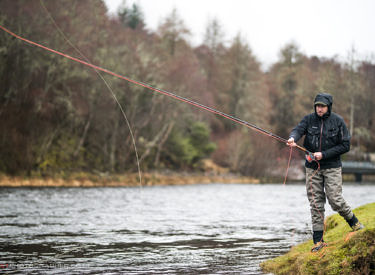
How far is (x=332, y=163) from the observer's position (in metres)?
6.92

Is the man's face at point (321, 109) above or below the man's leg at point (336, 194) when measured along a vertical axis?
above

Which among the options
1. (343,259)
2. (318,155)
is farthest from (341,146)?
(343,259)

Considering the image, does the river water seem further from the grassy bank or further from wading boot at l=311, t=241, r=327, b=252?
wading boot at l=311, t=241, r=327, b=252

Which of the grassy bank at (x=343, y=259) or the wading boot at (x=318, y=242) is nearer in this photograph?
the grassy bank at (x=343, y=259)

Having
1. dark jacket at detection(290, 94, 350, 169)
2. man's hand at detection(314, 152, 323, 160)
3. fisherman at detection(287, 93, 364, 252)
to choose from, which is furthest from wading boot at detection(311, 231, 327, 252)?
man's hand at detection(314, 152, 323, 160)

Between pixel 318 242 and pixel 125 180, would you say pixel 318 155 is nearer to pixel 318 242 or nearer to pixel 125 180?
pixel 318 242

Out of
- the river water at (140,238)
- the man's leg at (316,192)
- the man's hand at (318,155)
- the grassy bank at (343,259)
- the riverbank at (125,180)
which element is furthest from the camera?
the riverbank at (125,180)

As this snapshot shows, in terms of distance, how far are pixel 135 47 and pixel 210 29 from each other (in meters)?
35.6

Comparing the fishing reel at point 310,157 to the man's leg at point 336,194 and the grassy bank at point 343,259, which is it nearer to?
the man's leg at point 336,194

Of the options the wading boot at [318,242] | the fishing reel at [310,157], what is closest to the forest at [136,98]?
the wading boot at [318,242]

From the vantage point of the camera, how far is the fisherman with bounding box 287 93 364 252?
22.5ft

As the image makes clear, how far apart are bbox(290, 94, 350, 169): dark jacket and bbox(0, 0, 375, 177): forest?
1565cm

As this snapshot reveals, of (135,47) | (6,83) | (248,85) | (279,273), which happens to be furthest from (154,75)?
(279,273)

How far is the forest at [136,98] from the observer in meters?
32.0
